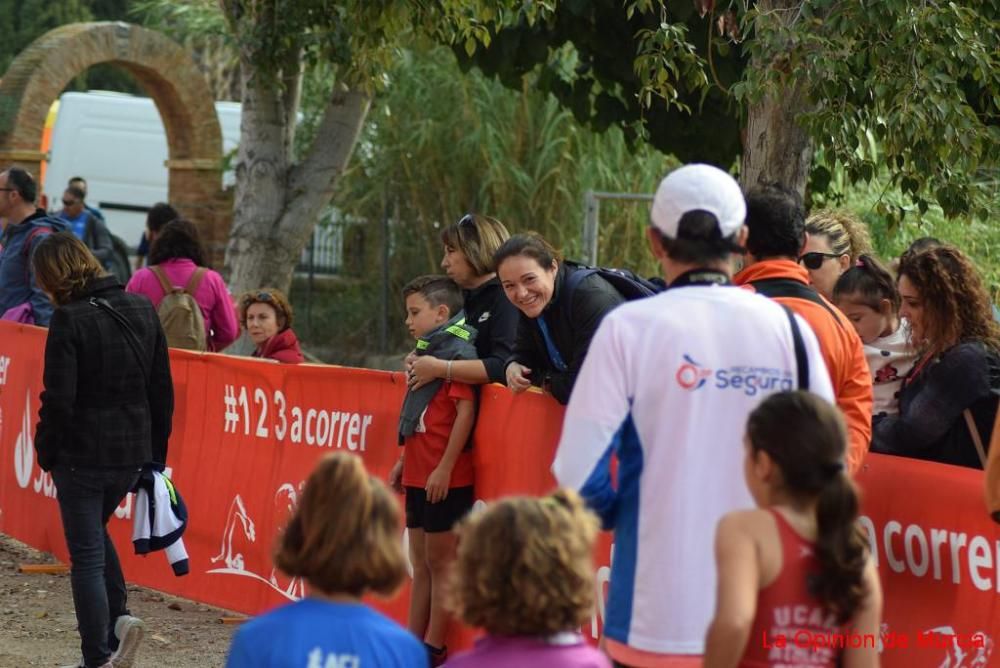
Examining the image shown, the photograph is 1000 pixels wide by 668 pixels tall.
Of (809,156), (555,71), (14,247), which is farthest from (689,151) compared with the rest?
(14,247)

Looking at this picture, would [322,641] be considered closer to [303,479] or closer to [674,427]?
[674,427]

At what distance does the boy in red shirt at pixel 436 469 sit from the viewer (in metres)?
6.05

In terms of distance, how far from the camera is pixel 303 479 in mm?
7230

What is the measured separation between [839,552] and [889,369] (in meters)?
2.50

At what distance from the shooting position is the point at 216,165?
20.7 metres

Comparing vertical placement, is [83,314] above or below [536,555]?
above

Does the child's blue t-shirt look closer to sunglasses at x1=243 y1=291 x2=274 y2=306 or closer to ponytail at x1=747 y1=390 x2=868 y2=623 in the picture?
ponytail at x1=747 y1=390 x2=868 y2=623

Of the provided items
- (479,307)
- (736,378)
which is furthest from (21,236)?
(736,378)

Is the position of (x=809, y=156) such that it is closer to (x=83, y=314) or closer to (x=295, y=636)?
(x=83, y=314)

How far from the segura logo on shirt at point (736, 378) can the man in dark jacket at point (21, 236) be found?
7.03 metres

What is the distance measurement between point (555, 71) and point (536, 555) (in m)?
8.48

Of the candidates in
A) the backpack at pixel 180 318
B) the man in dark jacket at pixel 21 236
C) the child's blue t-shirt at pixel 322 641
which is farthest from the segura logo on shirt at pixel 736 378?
the man in dark jacket at pixel 21 236

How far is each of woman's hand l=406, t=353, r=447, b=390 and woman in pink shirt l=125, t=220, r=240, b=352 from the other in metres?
3.40

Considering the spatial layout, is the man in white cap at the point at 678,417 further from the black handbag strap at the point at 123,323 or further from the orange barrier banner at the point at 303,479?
the black handbag strap at the point at 123,323
